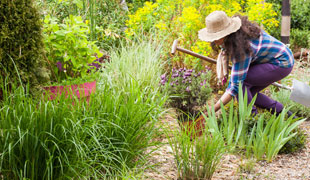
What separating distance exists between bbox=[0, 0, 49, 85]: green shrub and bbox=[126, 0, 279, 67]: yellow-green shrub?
102 inches

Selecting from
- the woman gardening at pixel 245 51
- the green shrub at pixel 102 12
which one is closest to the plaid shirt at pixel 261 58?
the woman gardening at pixel 245 51

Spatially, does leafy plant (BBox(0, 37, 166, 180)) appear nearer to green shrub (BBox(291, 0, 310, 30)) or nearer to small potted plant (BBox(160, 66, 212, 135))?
small potted plant (BBox(160, 66, 212, 135))

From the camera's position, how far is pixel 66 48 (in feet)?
12.1

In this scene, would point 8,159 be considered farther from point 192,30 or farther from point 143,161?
point 192,30

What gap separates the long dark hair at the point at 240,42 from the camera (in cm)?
379

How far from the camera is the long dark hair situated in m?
3.79

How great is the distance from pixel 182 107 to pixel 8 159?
2747mm

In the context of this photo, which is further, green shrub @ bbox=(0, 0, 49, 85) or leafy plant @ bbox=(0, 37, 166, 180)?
green shrub @ bbox=(0, 0, 49, 85)

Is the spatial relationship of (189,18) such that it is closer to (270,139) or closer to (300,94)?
(300,94)

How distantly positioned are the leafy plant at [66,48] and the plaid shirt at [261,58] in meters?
1.50

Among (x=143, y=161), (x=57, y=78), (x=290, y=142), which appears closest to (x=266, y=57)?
(x=290, y=142)

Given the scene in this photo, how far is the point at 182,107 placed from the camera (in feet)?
15.7

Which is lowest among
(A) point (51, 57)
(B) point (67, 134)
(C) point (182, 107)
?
(C) point (182, 107)

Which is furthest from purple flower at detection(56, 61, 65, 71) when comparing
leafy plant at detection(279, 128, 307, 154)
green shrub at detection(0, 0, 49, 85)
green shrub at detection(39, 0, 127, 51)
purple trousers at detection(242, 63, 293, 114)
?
green shrub at detection(39, 0, 127, 51)
